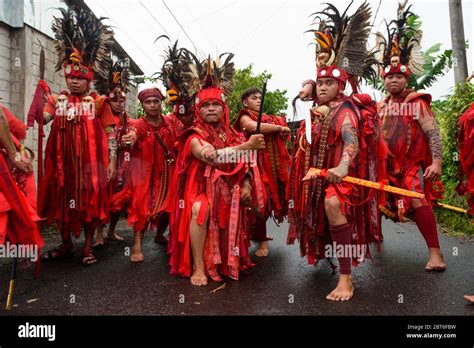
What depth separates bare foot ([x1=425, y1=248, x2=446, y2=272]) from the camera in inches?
167

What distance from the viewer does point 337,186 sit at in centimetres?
358

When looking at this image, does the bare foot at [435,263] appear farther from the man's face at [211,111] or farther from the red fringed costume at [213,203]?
the man's face at [211,111]

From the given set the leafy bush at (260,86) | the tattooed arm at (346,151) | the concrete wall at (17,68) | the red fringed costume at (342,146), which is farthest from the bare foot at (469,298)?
the leafy bush at (260,86)

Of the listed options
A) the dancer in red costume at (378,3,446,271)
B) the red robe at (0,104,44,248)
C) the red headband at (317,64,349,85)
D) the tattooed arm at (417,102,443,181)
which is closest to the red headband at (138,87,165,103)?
the red robe at (0,104,44,248)

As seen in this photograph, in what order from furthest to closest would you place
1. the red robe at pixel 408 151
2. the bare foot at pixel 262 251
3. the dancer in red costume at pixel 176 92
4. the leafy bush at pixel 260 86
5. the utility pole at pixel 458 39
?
the leafy bush at pixel 260 86 → the utility pole at pixel 458 39 → the dancer in red costume at pixel 176 92 → the bare foot at pixel 262 251 → the red robe at pixel 408 151

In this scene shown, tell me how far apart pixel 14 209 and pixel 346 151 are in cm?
271

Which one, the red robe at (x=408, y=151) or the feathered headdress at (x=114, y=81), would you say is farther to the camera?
the feathered headdress at (x=114, y=81)

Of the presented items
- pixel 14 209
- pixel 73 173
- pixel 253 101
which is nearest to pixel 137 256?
pixel 73 173

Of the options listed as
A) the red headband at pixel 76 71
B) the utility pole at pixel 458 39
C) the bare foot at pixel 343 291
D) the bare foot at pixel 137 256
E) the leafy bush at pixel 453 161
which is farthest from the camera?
the utility pole at pixel 458 39

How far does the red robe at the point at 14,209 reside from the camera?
3.23m

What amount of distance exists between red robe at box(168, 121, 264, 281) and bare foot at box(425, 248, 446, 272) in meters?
1.82

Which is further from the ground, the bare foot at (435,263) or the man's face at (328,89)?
the man's face at (328,89)

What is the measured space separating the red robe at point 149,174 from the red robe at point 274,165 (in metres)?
0.98
